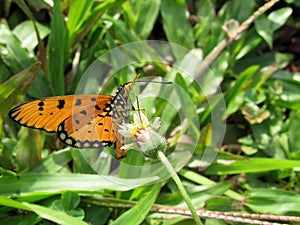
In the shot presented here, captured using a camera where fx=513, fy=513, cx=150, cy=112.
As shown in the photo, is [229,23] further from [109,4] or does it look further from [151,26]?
[109,4]

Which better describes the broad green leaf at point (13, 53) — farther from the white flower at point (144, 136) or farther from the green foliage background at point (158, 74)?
the white flower at point (144, 136)

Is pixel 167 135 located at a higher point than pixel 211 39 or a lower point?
lower

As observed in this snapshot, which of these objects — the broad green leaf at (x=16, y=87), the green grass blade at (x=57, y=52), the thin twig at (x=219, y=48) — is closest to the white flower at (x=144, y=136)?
the broad green leaf at (x=16, y=87)

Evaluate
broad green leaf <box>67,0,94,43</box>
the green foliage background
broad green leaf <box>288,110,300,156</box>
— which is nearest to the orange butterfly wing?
the green foliage background

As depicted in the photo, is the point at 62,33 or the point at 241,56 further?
the point at 241,56

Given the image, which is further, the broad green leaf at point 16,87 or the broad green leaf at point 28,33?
Answer: the broad green leaf at point 28,33

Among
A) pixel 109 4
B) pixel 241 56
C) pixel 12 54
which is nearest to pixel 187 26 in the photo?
pixel 241 56

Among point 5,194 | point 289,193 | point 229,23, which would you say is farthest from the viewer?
point 229,23

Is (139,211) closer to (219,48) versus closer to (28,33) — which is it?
(219,48)
